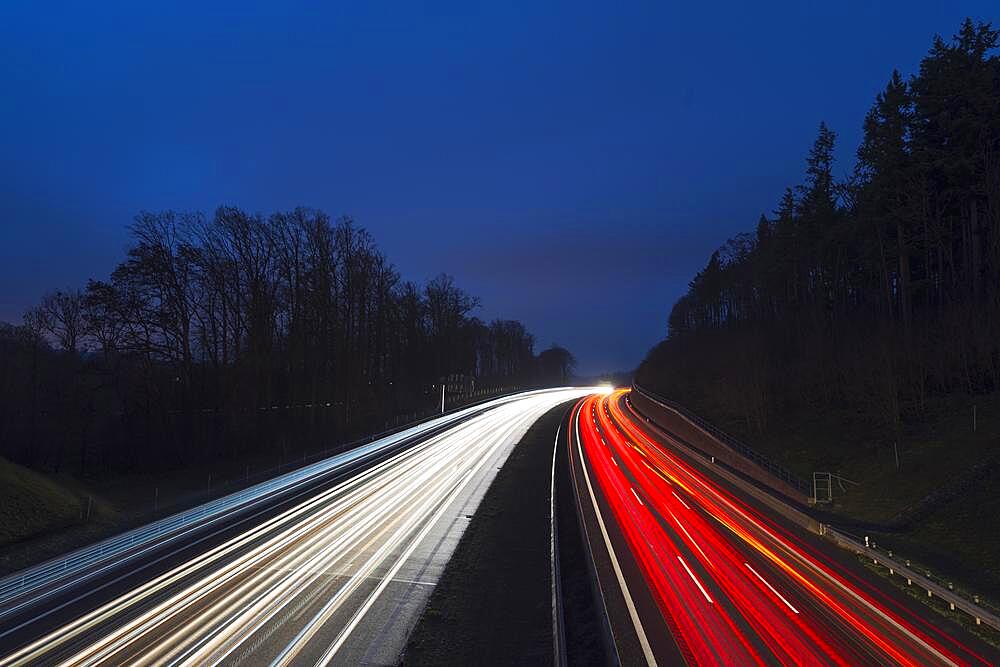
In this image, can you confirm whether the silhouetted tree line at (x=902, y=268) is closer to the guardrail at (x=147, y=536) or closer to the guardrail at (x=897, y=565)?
the guardrail at (x=897, y=565)

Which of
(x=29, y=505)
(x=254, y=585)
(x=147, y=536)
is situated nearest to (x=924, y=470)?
(x=254, y=585)

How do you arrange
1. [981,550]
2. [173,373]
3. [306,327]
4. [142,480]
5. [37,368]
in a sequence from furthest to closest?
1. [306,327]
2. [37,368]
3. [173,373]
4. [142,480]
5. [981,550]

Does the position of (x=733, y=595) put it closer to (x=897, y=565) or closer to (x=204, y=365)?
(x=897, y=565)

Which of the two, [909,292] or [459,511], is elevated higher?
[909,292]

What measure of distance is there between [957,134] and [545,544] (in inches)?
1437

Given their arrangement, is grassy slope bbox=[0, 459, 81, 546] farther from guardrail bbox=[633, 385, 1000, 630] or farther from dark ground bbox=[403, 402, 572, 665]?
guardrail bbox=[633, 385, 1000, 630]

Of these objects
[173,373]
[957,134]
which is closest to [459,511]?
[173,373]

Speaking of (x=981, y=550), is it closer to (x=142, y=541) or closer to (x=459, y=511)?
(x=459, y=511)

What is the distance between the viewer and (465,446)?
39.2 metres

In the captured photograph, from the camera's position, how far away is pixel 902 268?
35.2 meters

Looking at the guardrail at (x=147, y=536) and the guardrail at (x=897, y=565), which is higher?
the guardrail at (x=147, y=536)

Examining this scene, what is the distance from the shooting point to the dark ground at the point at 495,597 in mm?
10977

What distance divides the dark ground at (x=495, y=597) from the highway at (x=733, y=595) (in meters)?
1.82

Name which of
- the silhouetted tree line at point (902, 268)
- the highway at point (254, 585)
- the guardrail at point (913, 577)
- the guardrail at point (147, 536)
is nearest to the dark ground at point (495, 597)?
the highway at point (254, 585)
